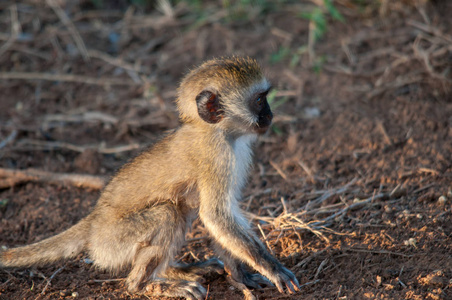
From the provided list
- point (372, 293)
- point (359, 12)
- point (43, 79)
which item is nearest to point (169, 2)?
point (43, 79)

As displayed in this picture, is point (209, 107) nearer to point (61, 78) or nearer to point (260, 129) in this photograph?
point (260, 129)

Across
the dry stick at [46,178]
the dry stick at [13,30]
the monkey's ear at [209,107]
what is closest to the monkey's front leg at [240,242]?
→ the monkey's ear at [209,107]

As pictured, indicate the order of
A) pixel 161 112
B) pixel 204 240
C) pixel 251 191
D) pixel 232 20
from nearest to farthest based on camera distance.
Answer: pixel 204 240 < pixel 251 191 < pixel 161 112 < pixel 232 20

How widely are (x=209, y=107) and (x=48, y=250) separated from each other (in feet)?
6.31

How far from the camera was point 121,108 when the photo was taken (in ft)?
25.1

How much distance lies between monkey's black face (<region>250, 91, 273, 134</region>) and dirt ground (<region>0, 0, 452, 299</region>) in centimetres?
90

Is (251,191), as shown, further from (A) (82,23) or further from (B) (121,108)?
(A) (82,23)

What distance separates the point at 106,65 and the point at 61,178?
3208 mm

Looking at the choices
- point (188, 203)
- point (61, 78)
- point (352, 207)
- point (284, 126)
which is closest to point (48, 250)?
point (188, 203)

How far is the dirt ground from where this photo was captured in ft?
14.6

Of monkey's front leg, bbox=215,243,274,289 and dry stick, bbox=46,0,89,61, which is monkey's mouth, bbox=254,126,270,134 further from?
dry stick, bbox=46,0,89,61

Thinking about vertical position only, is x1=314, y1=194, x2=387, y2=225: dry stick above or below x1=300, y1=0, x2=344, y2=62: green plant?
below

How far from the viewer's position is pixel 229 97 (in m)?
4.54

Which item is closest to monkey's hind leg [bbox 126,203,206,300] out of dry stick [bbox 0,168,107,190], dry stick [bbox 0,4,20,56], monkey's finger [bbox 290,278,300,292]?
monkey's finger [bbox 290,278,300,292]
